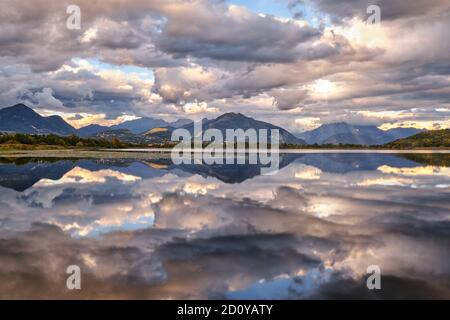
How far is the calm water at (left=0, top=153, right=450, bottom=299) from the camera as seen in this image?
1991 cm

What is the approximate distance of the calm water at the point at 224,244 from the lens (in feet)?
65.3

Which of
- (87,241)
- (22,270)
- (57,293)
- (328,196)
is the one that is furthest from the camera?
(328,196)

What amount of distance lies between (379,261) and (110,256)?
Result: 1664 centimetres

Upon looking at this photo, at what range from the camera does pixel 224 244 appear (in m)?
27.9

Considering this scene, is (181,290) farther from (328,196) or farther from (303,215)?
(328,196)

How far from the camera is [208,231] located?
32.1 m

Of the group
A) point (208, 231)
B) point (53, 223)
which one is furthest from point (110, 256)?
point (53, 223)

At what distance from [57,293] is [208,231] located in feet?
Result: 48.4

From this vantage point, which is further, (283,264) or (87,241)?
(87,241)
